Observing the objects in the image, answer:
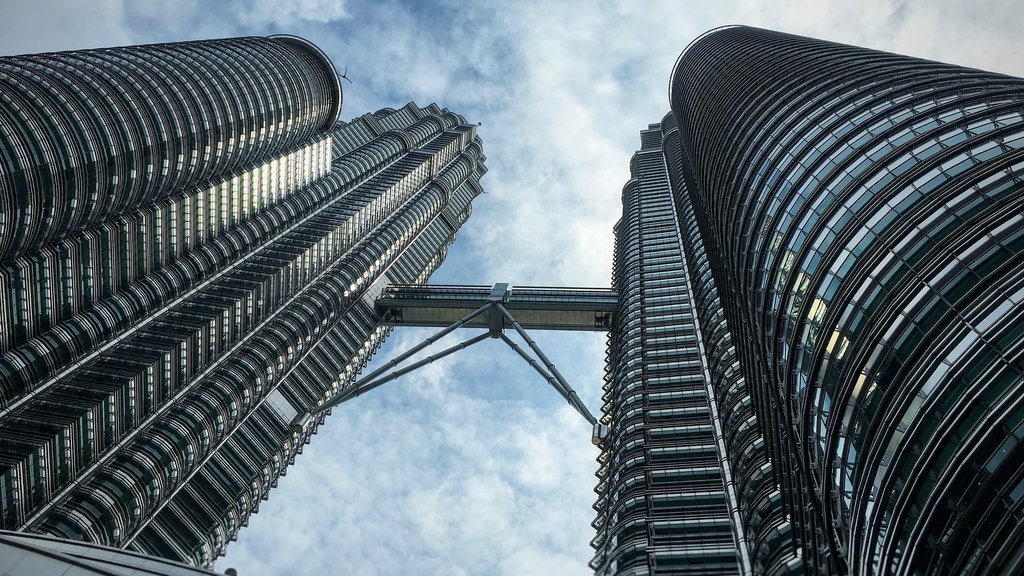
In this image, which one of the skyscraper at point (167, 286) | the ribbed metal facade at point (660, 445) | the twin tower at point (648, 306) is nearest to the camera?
the twin tower at point (648, 306)

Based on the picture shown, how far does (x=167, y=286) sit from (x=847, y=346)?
75.7m

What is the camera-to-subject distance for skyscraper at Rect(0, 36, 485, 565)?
6153 centimetres

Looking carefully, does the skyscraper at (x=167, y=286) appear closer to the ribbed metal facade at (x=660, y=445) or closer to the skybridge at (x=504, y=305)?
the skybridge at (x=504, y=305)

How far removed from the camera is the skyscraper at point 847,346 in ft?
78.1

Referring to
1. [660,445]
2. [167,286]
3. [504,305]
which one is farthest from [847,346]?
[504,305]

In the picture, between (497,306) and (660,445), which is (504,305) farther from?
(660,445)

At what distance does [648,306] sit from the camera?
91750 mm

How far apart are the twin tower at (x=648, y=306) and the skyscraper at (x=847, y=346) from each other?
145 mm

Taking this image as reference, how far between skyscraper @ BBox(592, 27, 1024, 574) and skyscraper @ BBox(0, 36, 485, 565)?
41.6 metres

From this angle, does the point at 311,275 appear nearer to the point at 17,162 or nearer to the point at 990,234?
the point at 17,162

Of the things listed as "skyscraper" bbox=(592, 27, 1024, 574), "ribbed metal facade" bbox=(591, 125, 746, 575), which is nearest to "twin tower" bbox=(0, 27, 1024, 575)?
"skyscraper" bbox=(592, 27, 1024, 574)

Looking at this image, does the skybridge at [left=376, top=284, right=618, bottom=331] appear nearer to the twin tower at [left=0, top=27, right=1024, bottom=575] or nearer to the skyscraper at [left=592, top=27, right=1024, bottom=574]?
the twin tower at [left=0, top=27, right=1024, bottom=575]

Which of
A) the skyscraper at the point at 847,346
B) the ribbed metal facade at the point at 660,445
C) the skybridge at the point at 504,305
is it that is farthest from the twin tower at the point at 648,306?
the skybridge at the point at 504,305

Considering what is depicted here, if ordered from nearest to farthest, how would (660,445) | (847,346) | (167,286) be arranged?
(847,346), (660,445), (167,286)
